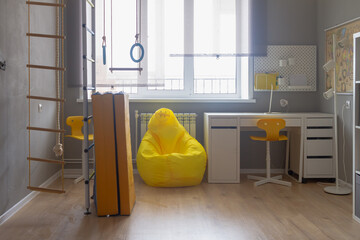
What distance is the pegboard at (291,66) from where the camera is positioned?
4809 mm

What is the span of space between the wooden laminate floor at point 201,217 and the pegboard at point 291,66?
5.03ft

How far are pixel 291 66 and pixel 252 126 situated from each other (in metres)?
1.12

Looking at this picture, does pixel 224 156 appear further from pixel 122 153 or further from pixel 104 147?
pixel 104 147

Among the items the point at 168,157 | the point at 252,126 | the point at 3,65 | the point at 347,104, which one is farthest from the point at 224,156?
the point at 3,65

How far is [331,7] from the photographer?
173 inches

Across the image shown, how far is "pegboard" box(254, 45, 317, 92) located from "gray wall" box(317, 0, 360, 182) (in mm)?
109

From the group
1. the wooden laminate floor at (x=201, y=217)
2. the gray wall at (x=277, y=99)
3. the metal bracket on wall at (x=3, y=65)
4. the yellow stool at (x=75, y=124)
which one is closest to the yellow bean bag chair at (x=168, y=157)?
the wooden laminate floor at (x=201, y=217)

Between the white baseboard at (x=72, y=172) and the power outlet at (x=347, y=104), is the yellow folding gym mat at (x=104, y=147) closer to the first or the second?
the white baseboard at (x=72, y=172)

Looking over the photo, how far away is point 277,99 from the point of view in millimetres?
4863

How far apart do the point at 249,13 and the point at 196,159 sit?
6.72 feet

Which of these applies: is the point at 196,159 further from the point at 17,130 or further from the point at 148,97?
the point at 17,130

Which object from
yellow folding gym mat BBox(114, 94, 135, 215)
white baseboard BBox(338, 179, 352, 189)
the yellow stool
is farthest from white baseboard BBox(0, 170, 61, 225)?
white baseboard BBox(338, 179, 352, 189)

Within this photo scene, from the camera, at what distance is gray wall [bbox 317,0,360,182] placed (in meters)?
4.02

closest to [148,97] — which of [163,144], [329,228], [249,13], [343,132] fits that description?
[163,144]
